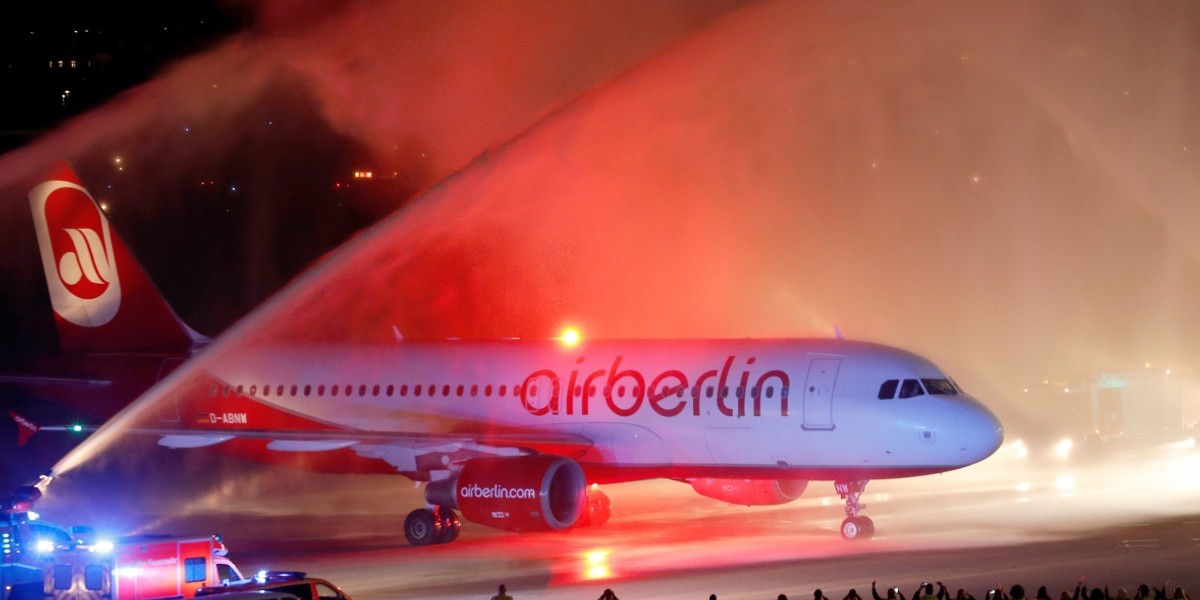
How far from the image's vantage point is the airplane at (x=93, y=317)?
30.6 metres

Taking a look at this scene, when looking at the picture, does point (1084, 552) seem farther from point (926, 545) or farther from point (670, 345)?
point (670, 345)

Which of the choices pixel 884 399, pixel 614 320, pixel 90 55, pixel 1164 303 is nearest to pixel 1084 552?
pixel 884 399

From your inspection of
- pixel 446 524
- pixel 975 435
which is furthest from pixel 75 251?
Answer: pixel 975 435

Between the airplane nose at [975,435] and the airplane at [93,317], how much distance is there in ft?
56.3

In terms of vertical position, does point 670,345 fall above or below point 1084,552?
above

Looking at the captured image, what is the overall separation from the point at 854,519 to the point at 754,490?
2917 millimetres

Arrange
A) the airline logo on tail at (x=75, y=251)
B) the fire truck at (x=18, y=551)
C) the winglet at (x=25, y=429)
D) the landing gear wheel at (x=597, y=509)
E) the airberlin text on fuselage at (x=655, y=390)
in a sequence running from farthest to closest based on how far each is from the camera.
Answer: the airline logo on tail at (x=75, y=251) → the winglet at (x=25, y=429) → the landing gear wheel at (x=597, y=509) → the airberlin text on fuselage at (x=655, y=390) → the fire truck at (x=18, y=551)

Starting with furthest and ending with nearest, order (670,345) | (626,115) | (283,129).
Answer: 1. (283,129)
2. (626,115)
3. (670,345)

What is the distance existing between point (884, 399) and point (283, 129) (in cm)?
5986

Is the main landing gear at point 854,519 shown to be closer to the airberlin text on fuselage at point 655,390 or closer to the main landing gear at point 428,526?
the airberlin text on fuselage at point 655,390

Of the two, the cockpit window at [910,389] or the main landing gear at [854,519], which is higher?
the cockpit window at [910,389]

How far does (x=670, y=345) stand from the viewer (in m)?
27.9

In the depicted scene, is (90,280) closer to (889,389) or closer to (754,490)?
(754,490)

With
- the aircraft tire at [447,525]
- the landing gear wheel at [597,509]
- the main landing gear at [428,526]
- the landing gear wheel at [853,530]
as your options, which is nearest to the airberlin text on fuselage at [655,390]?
the landing gear wheel at [597,509]
